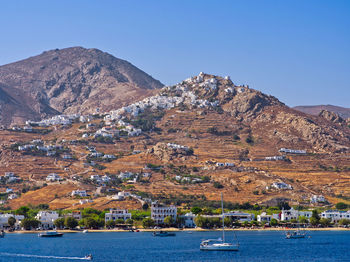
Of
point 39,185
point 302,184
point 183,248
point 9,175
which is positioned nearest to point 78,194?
point 39,185

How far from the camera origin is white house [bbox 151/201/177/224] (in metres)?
152

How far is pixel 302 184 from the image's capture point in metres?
A: 184

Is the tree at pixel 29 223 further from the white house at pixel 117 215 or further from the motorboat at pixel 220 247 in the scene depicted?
the motorboat at pixel 220 247

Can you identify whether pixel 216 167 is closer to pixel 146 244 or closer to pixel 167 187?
pixel 167 187

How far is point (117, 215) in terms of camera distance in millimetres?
154750

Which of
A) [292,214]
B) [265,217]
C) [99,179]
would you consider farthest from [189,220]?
[99,179]

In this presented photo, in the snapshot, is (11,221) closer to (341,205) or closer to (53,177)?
(53,177)

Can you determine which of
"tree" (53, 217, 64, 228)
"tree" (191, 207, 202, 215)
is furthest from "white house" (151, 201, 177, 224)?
"tree" (53, 217, 64, 228)

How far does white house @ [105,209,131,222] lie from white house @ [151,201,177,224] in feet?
22.4

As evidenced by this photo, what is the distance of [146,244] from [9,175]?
91.0m

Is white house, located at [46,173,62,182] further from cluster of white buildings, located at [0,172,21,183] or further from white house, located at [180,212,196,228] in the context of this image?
white house, located at [180,212,196,228]

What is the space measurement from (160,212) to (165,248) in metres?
45.4

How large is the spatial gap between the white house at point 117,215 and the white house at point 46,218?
1200 cm

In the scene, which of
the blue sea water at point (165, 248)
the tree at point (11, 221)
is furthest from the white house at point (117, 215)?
the tree at point (11, 221)
